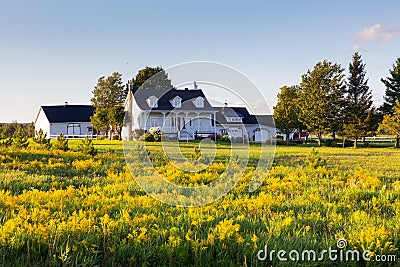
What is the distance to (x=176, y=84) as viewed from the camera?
8.57 m

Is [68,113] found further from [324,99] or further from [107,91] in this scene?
[324,99]

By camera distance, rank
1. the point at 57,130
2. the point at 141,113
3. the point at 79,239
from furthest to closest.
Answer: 1. the point at 57,130
2. the point at 141,113
3. the point at 79,239

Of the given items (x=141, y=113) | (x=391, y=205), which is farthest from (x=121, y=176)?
(x=141, y=113)

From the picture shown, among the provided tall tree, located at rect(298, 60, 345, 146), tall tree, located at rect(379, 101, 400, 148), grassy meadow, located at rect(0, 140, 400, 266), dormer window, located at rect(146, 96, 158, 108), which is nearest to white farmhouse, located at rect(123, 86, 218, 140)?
dormer window, located at rect(146, 96, 158, 108)

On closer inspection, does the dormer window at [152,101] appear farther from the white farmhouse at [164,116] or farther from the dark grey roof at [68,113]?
the dark grey roof at [68,113]

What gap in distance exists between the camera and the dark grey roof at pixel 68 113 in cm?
5522

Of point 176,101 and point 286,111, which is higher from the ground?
point 176,101

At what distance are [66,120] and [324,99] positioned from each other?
120ft

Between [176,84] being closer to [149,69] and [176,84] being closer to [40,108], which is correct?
[149,69]

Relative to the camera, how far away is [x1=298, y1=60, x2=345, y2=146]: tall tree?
4241 centimetres

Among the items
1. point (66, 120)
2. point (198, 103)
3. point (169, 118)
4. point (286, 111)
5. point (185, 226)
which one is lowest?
point (185, 226)

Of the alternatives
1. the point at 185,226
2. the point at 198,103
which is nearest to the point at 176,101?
the point at 198,103

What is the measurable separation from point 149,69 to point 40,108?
60.2ft

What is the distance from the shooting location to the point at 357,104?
42.7 meters
